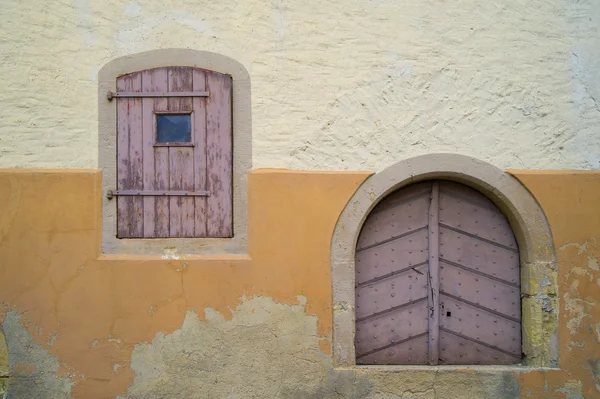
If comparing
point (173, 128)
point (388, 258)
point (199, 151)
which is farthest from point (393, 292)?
point (173, 128)

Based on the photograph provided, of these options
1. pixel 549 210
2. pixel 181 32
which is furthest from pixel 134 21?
pixel 549 210

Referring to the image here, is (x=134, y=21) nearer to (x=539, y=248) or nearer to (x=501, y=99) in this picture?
Result: (x=501, y=99)

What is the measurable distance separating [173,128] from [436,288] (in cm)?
240

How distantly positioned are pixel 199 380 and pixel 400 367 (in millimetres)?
1506

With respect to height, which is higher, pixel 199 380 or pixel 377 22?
pixel 377 22

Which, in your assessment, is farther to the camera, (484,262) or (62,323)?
(484,262)

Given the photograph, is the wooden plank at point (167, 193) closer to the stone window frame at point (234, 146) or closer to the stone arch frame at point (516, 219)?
the stone window frame at point (234, 146)

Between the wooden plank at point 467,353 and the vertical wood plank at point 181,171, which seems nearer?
the vertical wood plank at point 181,171

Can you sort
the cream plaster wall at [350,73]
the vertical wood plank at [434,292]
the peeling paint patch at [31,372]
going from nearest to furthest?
the peeling paint patch at [31,372] → the cream plaster wall at [350,73] → the vertical wood plank at [434,292]

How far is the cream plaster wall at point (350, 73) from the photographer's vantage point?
4.42 m

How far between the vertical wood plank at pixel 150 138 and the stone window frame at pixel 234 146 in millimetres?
72

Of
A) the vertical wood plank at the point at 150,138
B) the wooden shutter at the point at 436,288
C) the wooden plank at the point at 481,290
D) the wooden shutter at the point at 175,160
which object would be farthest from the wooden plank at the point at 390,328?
the vertical wood plank at the point at 150,138

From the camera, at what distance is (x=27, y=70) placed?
174 inches

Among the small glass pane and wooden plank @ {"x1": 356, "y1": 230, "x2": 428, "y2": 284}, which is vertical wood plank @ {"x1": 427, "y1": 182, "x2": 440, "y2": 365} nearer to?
wooden plank @ {"x1": 356, "y1": 230, "x2": 428, "y2": 284}
